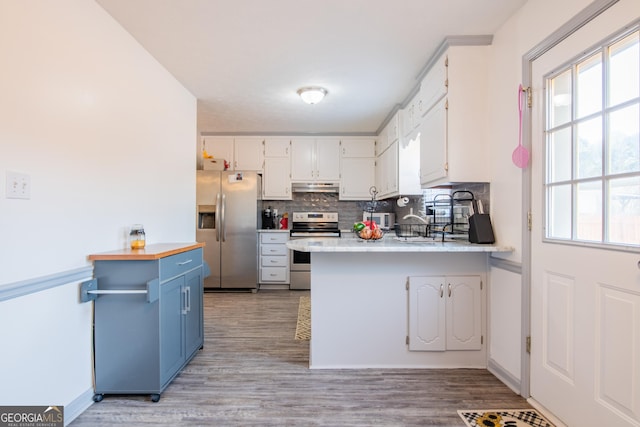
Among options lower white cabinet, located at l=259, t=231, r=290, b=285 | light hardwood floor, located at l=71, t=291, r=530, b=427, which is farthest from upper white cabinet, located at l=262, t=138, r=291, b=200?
light hardwood floor, located at l=71, t=291, r=530, b=427

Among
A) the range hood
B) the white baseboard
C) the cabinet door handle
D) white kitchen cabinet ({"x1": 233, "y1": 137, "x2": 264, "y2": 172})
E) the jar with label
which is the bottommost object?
the white baseboard

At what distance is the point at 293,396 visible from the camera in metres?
2.00

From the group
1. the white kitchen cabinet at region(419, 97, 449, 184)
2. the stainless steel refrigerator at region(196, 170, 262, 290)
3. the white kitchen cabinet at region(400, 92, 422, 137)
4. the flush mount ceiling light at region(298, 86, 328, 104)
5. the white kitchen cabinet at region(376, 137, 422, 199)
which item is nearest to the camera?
the white kitchen cabinet at region(419, 97, 449, 184)

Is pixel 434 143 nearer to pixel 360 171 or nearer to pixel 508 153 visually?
pixel 508 153

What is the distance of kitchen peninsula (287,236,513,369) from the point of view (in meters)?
2.35

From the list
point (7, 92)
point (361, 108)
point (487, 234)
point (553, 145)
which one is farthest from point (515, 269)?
point (7, 92)

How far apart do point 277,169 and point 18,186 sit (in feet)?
12.3

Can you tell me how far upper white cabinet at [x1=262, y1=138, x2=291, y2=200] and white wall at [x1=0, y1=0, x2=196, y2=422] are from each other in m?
2.60

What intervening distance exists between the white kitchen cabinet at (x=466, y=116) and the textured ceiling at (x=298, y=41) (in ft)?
0.60

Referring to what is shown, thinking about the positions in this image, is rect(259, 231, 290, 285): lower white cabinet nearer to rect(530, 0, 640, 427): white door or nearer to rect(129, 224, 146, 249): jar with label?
rect(129, 224, 146, 249): jar with label

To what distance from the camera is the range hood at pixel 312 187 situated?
5180 mm

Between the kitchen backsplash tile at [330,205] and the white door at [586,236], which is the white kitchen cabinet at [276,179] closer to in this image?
the kitchen backsplash tile at [330,205]

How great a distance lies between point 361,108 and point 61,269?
333 cm

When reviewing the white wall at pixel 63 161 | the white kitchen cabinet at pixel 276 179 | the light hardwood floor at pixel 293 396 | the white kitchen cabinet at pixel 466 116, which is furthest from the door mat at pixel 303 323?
the white kitchen cabinet at pixel 466 116
